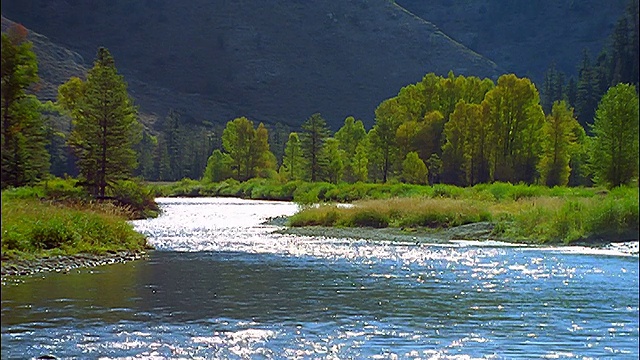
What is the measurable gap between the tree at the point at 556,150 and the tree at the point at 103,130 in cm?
3406

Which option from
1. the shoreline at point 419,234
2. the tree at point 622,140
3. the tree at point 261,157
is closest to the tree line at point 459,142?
the tree at point 261,157

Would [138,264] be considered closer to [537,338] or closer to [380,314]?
[380,314]

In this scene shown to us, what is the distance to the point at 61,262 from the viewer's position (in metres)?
21.8

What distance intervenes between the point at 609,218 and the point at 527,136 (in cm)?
4305

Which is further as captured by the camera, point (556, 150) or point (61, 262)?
point (556, 150)

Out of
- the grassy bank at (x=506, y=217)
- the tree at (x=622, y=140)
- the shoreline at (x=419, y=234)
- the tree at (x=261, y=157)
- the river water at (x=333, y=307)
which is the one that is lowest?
the river water at (x=333, y=307)

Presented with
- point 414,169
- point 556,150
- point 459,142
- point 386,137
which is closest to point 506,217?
point 556,150

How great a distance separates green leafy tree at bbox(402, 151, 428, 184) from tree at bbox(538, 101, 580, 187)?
10.9 m

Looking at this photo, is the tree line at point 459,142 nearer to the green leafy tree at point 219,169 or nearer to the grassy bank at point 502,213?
the grassy bank at point 502,213

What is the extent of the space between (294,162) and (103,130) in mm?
50371

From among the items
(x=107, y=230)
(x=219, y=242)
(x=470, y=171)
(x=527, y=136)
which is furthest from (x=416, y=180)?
(x=107, y=230)

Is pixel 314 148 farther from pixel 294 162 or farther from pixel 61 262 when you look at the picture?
pixel 61 262

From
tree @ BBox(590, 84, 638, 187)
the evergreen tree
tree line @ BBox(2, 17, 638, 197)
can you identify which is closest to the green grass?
tree line @ BBox(2, 17, 638, 197)

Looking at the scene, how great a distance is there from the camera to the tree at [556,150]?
62.6m
